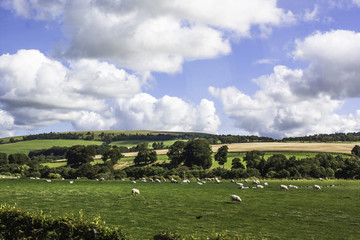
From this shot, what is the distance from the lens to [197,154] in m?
134

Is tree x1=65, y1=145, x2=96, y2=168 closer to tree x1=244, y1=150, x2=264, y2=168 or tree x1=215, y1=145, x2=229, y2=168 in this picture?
tree x1=215, y1=145, x2=229, y2=168

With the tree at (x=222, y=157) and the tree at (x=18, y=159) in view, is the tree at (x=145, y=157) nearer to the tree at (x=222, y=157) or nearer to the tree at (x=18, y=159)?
the tree at (x=222, y=157)

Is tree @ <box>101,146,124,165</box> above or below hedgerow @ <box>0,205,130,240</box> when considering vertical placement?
below

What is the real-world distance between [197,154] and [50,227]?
120 m

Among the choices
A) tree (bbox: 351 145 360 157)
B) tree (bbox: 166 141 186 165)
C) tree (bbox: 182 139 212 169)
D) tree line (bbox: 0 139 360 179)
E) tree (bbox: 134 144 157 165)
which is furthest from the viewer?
tree (bbox: 134 144 157 165)

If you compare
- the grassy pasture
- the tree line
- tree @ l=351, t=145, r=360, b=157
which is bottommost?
the tree line

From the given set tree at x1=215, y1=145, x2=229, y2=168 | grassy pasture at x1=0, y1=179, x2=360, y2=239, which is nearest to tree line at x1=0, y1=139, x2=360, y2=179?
tree at x1=215, y1=145, x2=229, y2=168

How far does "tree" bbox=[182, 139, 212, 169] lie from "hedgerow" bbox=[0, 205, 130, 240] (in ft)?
390

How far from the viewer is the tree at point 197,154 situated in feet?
441

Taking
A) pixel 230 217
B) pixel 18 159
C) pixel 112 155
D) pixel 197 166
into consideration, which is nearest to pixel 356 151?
pixel 197 166

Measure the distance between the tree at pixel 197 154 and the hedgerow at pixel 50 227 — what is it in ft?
390

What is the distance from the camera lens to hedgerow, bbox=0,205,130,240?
44.9 feet

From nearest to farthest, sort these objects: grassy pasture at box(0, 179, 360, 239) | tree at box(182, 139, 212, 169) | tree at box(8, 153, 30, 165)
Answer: grassy pasture at box(0, 179, 360, 239)
tree at box(182, 139, 212, 169)
tree at box(8, 153, 30, 165)

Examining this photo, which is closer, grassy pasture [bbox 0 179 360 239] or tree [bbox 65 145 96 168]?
grassy pasture [bbox 0 179 360 239]
